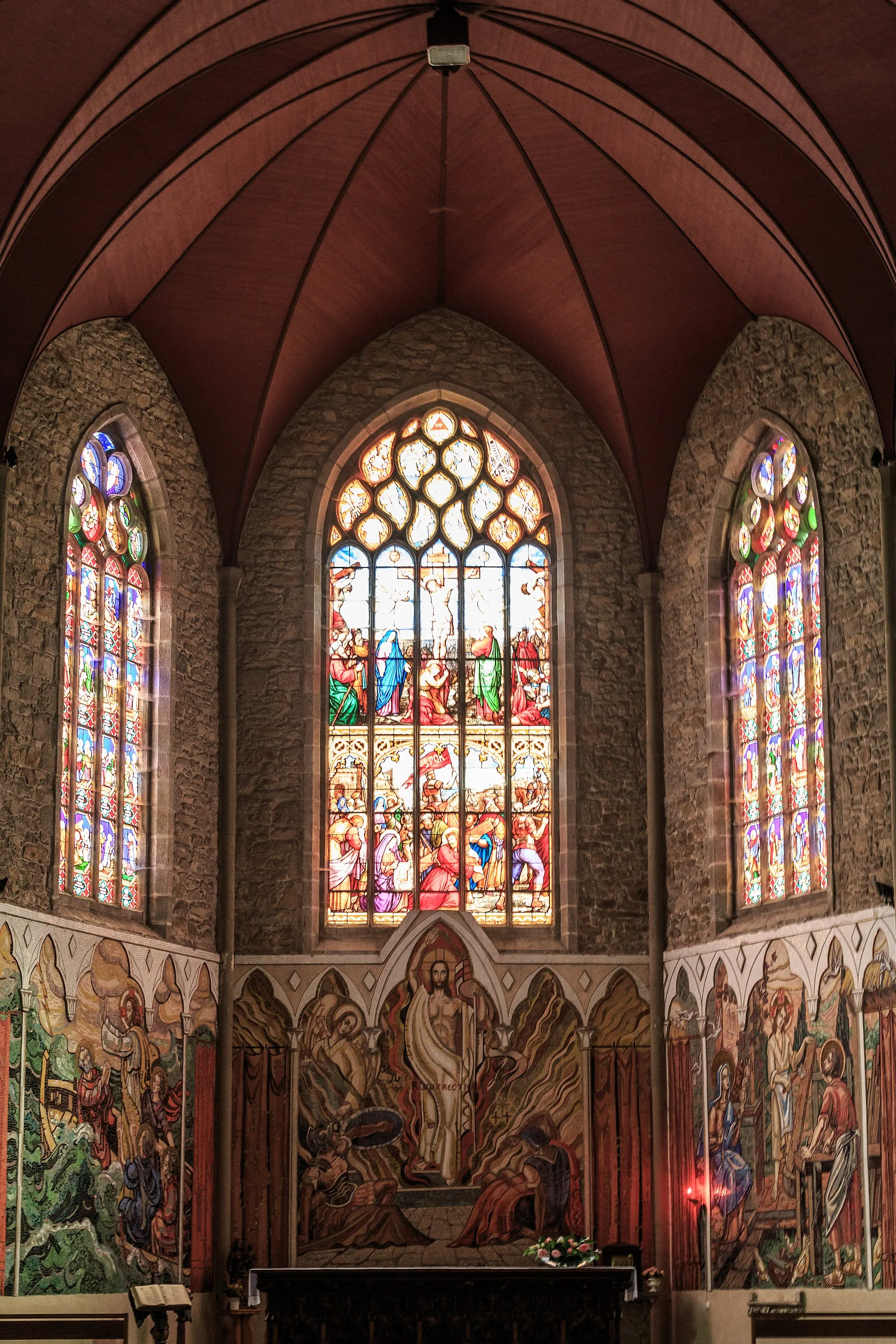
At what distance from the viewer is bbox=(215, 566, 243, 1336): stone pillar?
18734 millimetres

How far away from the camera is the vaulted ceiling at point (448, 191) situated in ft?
50.9

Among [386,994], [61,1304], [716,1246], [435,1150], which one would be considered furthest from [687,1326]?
[61,1304]

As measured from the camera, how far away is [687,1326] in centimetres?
1844

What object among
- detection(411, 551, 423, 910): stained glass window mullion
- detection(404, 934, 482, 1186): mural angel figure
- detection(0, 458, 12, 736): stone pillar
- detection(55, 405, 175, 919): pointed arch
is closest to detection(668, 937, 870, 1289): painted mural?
detection(404, 934, 482, 1186): mural angel figure

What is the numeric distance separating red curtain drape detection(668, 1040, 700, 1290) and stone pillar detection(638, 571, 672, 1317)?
63 millimetres

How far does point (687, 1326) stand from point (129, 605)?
811cm

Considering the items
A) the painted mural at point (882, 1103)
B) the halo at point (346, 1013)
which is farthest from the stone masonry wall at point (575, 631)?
the painted mural at point (882, 1103)

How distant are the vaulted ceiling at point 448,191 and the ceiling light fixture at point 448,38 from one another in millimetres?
211

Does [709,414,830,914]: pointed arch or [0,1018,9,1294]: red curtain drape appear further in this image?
[709,414,830,914]: pointed arch

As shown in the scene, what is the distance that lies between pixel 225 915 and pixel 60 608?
3.37 meters

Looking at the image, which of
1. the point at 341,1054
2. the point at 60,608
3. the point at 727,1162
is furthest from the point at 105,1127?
the point at 727,1162

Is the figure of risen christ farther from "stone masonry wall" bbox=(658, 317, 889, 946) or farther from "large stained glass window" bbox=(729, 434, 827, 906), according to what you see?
"large stained glass window" bbox=(729, 434, 827, 906)

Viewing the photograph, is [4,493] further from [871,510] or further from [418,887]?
[871,510]

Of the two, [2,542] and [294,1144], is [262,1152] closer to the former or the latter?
[294,1144]
